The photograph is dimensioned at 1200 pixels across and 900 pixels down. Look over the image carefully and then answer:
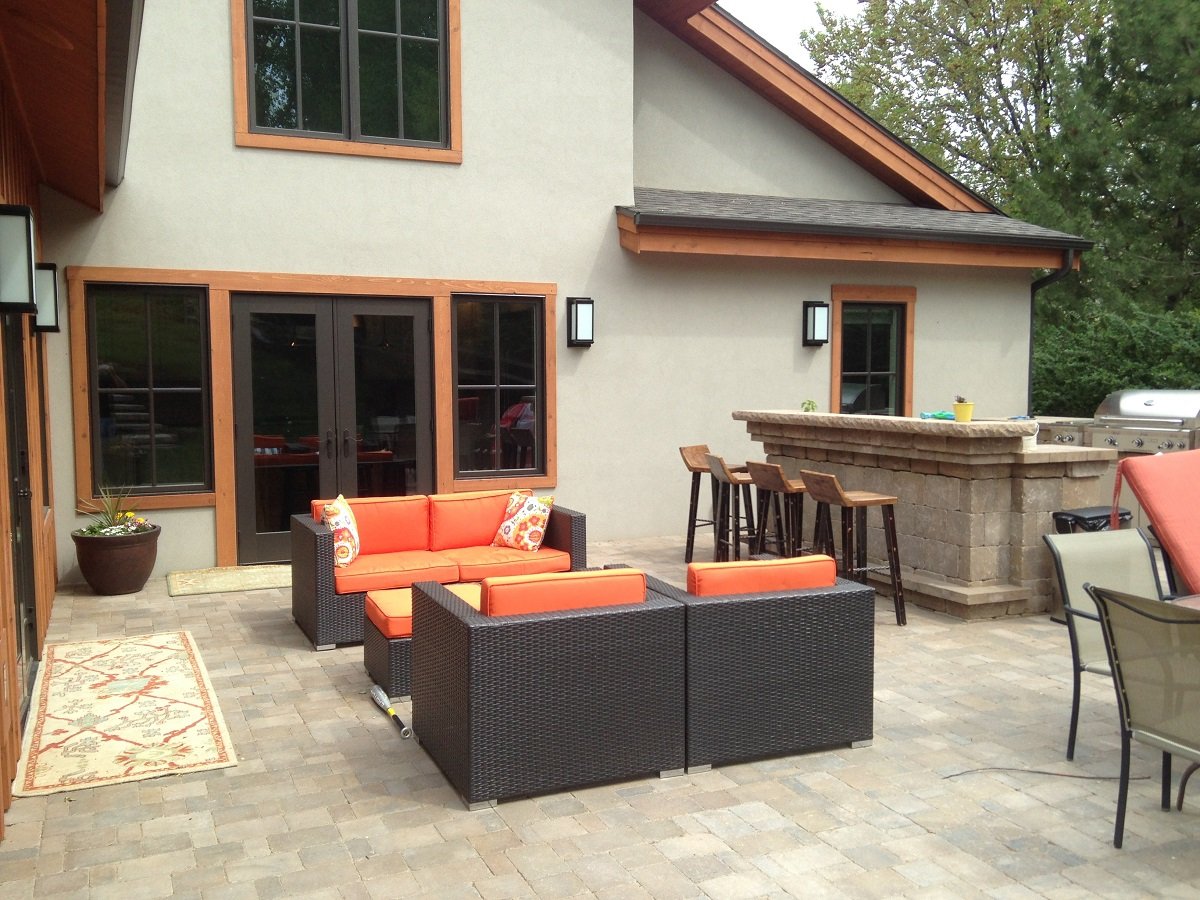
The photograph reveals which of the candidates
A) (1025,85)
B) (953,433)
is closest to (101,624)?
(953,433)

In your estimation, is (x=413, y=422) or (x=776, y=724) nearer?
(x=776, y=724)

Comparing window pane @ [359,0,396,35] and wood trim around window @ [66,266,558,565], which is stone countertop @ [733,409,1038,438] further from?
window pane @ [359,0,396,35]

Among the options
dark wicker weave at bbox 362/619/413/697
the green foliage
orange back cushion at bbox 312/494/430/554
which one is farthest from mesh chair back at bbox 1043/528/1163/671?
the green foliage

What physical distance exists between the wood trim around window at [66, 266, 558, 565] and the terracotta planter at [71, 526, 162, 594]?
652 mm

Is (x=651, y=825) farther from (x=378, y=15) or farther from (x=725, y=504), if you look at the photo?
(x=378, y=15)

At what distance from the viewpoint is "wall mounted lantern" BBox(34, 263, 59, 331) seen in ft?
21.6

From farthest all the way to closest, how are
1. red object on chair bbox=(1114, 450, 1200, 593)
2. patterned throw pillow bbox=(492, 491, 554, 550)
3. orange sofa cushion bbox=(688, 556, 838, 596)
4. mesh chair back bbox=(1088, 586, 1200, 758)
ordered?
patterned throw pillow bbox=(492, 491, 554, 550) → red object on chair bbox=(1114, 450, 1200, 593) → orange sofa cushion bbox=(688, 556, 838, 596) → mesh chair back bbox=(1088, 586, 1200, 758)

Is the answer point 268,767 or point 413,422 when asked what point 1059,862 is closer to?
point 268,767

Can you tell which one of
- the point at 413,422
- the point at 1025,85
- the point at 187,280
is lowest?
the point at 413,422

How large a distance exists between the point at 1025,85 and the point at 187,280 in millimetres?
19598

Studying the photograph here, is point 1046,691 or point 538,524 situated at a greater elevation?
point 538,524

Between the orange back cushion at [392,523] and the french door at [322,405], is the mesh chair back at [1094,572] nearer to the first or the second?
the orange back cushion at [392,523]

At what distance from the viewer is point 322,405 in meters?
8.80

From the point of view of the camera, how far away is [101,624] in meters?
6.83
